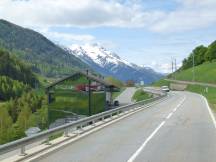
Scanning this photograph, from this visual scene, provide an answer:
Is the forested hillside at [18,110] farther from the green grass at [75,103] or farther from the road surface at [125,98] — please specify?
the green grass at [75,103]

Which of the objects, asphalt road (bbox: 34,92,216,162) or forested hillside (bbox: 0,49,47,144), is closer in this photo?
asphalt road (bbox: 34,92,216,162)

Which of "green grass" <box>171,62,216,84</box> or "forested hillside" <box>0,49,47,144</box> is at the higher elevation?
"green grass" <box>171,62,216,84</box>

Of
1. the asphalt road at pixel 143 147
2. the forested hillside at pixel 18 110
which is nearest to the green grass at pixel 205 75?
the forested hillside at pixel 18 110

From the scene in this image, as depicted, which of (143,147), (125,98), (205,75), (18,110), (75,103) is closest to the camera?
(143,147)

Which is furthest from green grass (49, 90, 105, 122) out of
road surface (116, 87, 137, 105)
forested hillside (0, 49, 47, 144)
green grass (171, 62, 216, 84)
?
green grass (171, 62, 216, 84)

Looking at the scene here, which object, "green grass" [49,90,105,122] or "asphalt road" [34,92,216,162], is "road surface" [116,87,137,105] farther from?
"asphalt road" [34,92,216,162]

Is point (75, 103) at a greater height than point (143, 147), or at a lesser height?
greater

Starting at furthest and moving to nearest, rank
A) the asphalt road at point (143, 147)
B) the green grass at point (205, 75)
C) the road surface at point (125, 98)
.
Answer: the green grass at point (205, 75) → the road surface at point (125, 98) → the asphalt road at point (143, 147)

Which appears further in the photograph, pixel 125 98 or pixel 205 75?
pixel 205 75

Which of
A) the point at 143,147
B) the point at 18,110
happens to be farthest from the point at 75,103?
the point at 18,110

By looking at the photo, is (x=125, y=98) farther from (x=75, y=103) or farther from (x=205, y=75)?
(x=205, y=75)

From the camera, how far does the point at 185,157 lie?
13688mm

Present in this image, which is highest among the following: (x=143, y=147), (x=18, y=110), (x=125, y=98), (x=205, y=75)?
(x=205, y=75)

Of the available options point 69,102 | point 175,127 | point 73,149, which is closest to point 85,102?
point 69,102
